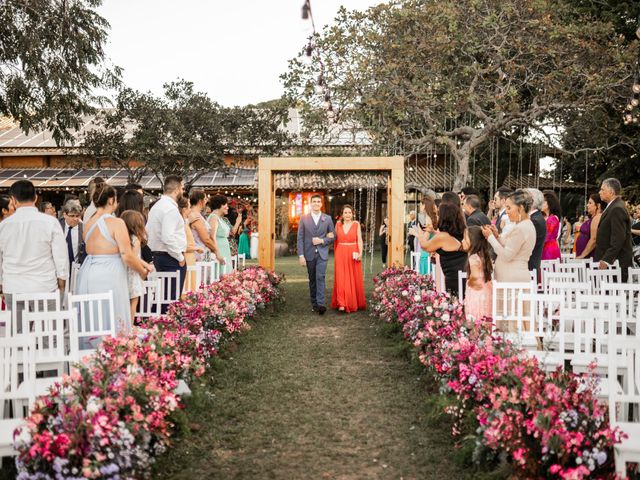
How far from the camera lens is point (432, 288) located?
8727 mm

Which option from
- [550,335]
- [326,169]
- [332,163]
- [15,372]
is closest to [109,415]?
[15,372]

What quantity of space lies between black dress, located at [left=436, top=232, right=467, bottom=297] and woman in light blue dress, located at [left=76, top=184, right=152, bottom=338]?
3.52 m

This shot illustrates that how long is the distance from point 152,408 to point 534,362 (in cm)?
225

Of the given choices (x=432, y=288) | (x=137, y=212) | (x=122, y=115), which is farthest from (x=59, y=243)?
(x=122, y=115)

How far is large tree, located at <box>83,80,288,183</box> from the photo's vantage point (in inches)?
990

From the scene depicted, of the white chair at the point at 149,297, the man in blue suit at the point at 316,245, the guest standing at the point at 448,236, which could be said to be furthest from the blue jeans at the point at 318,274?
the white chair at the point at 149,297

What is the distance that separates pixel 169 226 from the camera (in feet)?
24.7

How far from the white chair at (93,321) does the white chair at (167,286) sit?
142 cm

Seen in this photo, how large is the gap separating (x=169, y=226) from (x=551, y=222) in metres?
5.18

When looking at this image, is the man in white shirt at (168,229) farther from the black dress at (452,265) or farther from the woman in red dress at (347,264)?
the woman in red dress at (347,264)

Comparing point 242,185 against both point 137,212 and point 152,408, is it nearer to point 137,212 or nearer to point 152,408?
point 137,212

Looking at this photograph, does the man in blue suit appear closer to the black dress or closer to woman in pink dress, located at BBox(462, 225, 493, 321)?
the black dress

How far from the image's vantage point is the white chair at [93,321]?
512 centimetres

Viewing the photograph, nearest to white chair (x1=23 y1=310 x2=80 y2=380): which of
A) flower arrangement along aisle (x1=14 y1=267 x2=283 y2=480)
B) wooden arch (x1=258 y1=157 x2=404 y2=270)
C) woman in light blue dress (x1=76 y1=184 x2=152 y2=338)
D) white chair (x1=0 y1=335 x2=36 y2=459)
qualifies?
flower arrangement along aisle (x1=14 y1=267 x2=283 y2=480)
